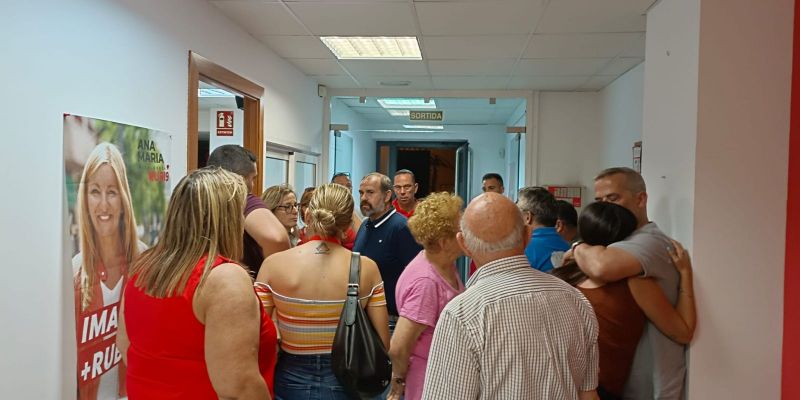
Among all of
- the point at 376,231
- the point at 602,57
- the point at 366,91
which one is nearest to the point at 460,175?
the point at 366,91

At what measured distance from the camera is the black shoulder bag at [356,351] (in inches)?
67.7

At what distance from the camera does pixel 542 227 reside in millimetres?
2627

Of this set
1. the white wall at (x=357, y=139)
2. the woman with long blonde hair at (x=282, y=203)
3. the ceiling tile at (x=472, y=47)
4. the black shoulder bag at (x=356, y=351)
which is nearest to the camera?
the black shoulder bag at (x=356, y=351)

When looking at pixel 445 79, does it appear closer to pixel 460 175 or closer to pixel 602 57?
pixel 602 57

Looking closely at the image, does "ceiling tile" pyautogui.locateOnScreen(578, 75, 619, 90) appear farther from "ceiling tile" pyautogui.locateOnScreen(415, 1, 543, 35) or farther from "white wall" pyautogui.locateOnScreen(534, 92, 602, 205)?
"ceiling tile" pyautogui.locateOnScreen(415, 1, 543, 35)

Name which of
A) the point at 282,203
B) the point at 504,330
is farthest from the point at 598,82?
the point at 504,330

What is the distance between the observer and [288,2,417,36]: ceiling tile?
3.01 m

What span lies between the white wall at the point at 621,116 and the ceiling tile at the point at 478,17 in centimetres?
131

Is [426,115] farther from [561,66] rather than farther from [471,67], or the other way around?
[561,66]

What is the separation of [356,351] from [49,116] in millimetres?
1394

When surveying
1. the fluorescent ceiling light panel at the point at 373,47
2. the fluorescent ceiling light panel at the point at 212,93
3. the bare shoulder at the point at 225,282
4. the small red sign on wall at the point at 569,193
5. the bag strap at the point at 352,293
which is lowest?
the bag strap at the point at 352,293

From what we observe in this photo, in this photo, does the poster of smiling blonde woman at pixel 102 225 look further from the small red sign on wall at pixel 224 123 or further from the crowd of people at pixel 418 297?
the small red sign on wall at pixel 224 123

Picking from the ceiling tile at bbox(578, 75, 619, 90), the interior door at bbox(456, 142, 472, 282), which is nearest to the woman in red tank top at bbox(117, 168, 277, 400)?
the ceiling tile at bbox(578, 75, 619, 90)

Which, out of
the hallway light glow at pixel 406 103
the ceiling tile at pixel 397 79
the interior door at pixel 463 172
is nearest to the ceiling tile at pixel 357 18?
the ceiling tile at pixel 397 79
